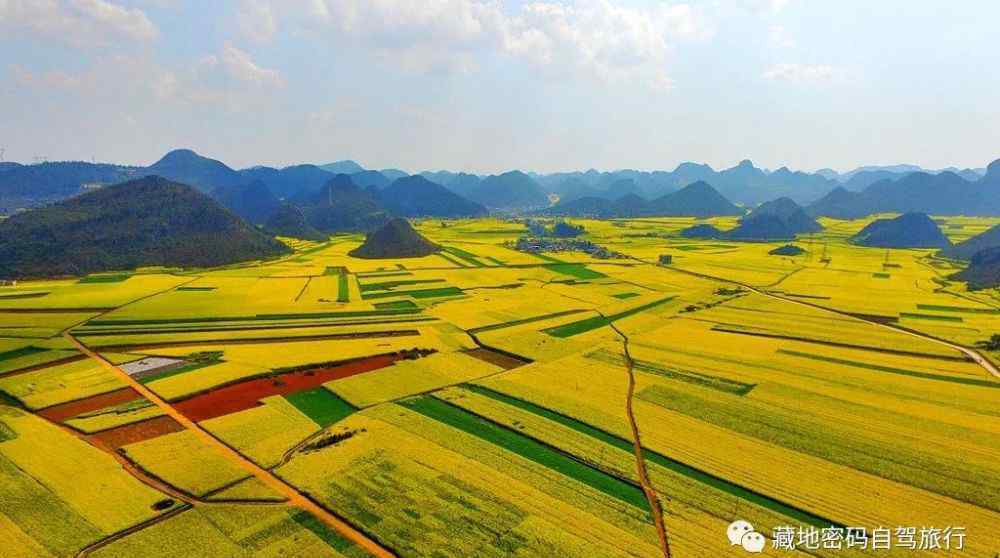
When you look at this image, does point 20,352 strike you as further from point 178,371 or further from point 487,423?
point 487,423

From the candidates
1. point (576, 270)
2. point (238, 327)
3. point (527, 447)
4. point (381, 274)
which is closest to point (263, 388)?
point (238, 327)

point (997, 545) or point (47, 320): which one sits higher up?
point (47, 320)

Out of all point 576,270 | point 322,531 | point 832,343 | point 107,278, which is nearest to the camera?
point 322,531

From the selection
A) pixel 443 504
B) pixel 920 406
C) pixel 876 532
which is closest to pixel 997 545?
pixel 876 532

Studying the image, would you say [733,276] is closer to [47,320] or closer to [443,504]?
[443,504]

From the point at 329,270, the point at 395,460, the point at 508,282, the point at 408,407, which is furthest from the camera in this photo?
the point at 329,270

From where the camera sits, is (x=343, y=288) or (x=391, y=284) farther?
(x=391, y=284)
